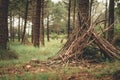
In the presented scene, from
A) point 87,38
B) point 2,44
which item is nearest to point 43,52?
point 2,44

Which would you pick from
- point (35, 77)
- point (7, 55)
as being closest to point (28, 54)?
point (7, 55)

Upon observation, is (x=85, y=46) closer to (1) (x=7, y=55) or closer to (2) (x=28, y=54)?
(1) (x=7, y=55)

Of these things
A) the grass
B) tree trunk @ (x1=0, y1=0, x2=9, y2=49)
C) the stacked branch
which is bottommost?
the grass

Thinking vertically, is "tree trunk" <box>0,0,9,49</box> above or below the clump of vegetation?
above

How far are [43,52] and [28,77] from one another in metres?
8.85

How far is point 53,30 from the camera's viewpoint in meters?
76.1

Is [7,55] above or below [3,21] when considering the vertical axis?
below

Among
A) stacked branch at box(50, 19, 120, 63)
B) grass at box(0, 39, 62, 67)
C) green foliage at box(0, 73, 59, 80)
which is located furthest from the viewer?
grass at box(0, 39, 62, 67)

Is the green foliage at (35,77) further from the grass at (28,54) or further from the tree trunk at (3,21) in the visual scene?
the tree trunk at (3,21)

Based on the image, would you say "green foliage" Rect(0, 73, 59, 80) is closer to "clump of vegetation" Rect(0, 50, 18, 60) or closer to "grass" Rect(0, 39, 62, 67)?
"grass" Rect(0, 39, 62, 67)

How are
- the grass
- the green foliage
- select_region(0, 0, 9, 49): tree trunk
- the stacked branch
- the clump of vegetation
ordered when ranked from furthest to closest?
select_region(0, 0, 9, 49): tree trunk
the clump of vegetation
the grass
the stacked branch
the green foliage

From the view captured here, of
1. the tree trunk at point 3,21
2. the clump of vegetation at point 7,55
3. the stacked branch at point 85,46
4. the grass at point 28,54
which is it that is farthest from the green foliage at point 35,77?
the tree trunk at point 3,21

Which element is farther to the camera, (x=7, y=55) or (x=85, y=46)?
(x=7, y=55)

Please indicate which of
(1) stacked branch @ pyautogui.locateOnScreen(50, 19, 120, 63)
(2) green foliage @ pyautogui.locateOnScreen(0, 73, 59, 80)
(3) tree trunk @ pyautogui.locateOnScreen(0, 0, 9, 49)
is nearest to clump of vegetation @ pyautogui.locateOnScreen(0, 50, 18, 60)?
(3) tree trunk @ pyautogui.locateOnScreen(0, 0, 9, 49)
